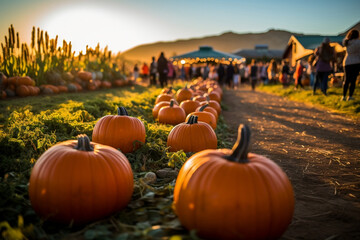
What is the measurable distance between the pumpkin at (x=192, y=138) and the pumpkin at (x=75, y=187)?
5.35 feet

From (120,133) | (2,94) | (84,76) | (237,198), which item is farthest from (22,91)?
(237,198)

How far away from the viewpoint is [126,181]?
2.20 metres

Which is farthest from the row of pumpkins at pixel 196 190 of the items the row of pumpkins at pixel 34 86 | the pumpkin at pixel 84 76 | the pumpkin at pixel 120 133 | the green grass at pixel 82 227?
the pumpkin at pixel 84 76

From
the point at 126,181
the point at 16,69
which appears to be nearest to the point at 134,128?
the point at 126,181

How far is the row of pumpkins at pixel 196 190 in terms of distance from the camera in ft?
5.71

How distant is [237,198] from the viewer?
68.1 inches

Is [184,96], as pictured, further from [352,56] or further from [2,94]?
[2,94]

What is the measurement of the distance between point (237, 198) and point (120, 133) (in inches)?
88.9

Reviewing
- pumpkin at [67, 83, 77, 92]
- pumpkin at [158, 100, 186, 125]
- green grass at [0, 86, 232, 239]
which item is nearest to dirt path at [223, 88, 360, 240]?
green grass at [0, 86, 232, 239]

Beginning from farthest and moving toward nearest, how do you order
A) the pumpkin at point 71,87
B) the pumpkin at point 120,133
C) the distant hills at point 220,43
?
the distant hills at point 220,43, the pumpkin at point 71,87, the pumpkin at point 120,133

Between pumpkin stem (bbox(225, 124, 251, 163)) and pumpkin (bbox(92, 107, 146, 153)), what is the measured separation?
1.92 metres

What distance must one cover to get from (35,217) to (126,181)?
74 cm

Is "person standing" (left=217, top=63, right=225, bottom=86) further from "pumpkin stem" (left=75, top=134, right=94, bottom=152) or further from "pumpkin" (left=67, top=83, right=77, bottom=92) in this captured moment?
"pumpkin stem" (left=75, top=134, right=94, bottom=152)

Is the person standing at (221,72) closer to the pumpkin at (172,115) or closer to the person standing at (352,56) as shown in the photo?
the person standing at (352,56)
